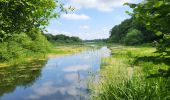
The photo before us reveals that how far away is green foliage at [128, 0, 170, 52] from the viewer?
6048mm

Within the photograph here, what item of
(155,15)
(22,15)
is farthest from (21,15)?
(155,15)

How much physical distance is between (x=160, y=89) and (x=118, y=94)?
5.36 feet

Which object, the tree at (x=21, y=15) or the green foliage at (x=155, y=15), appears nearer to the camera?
the green foliage at (x=155, y=15)

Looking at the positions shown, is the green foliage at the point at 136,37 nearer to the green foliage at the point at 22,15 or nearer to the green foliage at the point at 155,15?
the green foliage at the point at 22,15

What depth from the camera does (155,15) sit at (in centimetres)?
615

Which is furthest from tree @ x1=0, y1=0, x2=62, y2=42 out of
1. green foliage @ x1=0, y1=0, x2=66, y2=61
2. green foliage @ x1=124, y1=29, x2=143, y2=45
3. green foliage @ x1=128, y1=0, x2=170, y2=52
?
green foliage @ x1=124, y1=29, x2=143, y2=45

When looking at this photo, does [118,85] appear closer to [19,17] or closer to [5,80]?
[19,17]

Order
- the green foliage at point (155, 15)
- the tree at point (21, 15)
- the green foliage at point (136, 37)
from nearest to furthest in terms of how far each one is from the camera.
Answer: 1. the green foliage at point (155, 15)
2. the tree at point (21, 15)
3. the green foliage at point (136, 37)

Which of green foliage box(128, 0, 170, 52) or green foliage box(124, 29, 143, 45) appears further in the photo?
green foliage box(124, 29, 143, 45)

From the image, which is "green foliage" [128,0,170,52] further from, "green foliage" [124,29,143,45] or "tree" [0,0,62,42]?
"green foliage" [124,29,143,45]

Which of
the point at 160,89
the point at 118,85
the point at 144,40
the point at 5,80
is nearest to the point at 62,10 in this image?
the point at 118,85

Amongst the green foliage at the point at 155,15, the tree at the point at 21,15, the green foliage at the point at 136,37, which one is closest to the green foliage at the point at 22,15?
the tree at the point at 21,15

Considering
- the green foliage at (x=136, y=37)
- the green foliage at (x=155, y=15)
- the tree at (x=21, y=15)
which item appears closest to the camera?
the green foliage at (x=155, y=15)

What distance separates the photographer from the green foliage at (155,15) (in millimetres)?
6048
